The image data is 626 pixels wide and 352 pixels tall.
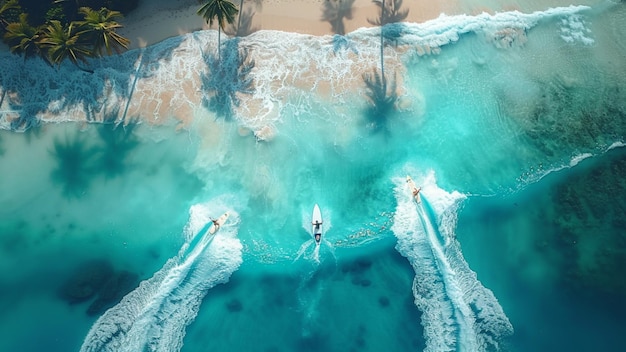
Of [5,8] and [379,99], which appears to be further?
[379,99]

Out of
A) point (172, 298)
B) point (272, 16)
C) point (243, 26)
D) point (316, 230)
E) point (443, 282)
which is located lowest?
point (443, 282)

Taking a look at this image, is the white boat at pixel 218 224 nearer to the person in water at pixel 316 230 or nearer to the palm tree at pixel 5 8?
the person in water at pixel 316 230

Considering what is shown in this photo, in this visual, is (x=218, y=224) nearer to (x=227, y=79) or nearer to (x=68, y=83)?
(x=227, y=79)

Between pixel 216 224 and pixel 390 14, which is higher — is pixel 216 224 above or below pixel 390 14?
below

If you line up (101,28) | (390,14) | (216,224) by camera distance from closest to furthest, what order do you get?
1. (101,28)
2. (216,224)
3. (390,14)

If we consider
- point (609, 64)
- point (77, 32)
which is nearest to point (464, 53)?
point (609, 64)

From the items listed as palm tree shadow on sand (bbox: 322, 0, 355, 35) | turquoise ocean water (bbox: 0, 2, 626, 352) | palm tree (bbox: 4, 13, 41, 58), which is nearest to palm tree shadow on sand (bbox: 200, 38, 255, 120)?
turquoise ocean water (bbox: 0, 2, 626, 352)

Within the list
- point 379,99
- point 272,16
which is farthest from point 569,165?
point 272,16

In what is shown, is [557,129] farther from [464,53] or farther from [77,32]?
[77,32]

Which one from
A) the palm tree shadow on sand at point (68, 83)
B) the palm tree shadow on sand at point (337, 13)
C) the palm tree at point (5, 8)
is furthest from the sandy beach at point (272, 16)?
the palm tree at point (5, 8)

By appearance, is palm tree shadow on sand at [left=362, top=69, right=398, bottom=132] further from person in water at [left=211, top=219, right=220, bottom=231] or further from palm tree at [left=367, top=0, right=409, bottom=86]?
person in water at [left=211, top=219, right=220, bottom=231]
